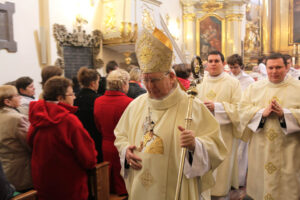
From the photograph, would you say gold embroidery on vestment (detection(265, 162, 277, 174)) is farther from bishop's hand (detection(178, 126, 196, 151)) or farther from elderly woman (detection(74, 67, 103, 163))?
elderly woman (detection(74, 67, 103, 163))

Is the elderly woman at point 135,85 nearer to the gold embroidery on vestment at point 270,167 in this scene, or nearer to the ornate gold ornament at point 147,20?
the gold embroidery on vestment at point 270,167

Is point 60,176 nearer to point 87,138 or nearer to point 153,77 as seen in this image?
point 87,138

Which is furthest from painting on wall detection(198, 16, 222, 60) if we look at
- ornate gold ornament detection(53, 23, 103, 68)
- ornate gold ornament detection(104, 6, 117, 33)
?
ornate gold ornament detection(53, 23, 103, 68)

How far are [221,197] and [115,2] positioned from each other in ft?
23.0

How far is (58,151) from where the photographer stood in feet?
9.21

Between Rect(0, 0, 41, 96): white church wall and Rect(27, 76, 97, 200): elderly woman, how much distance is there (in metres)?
4.34

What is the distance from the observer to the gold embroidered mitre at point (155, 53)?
2332mm

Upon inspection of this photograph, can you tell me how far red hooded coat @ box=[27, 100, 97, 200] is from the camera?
2.75 m

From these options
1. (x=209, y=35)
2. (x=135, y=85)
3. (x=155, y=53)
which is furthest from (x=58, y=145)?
(x=209, y=35)

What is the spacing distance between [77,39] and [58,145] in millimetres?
6310

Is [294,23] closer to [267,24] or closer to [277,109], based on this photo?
[267,24]

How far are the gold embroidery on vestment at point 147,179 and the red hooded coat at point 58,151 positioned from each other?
0.76 metres

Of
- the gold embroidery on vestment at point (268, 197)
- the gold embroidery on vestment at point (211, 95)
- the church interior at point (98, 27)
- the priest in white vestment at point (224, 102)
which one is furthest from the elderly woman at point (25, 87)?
the gold embroidery on vestment at point (268, 197)

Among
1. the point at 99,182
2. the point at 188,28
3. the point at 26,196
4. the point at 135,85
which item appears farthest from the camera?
the point at 188,28
